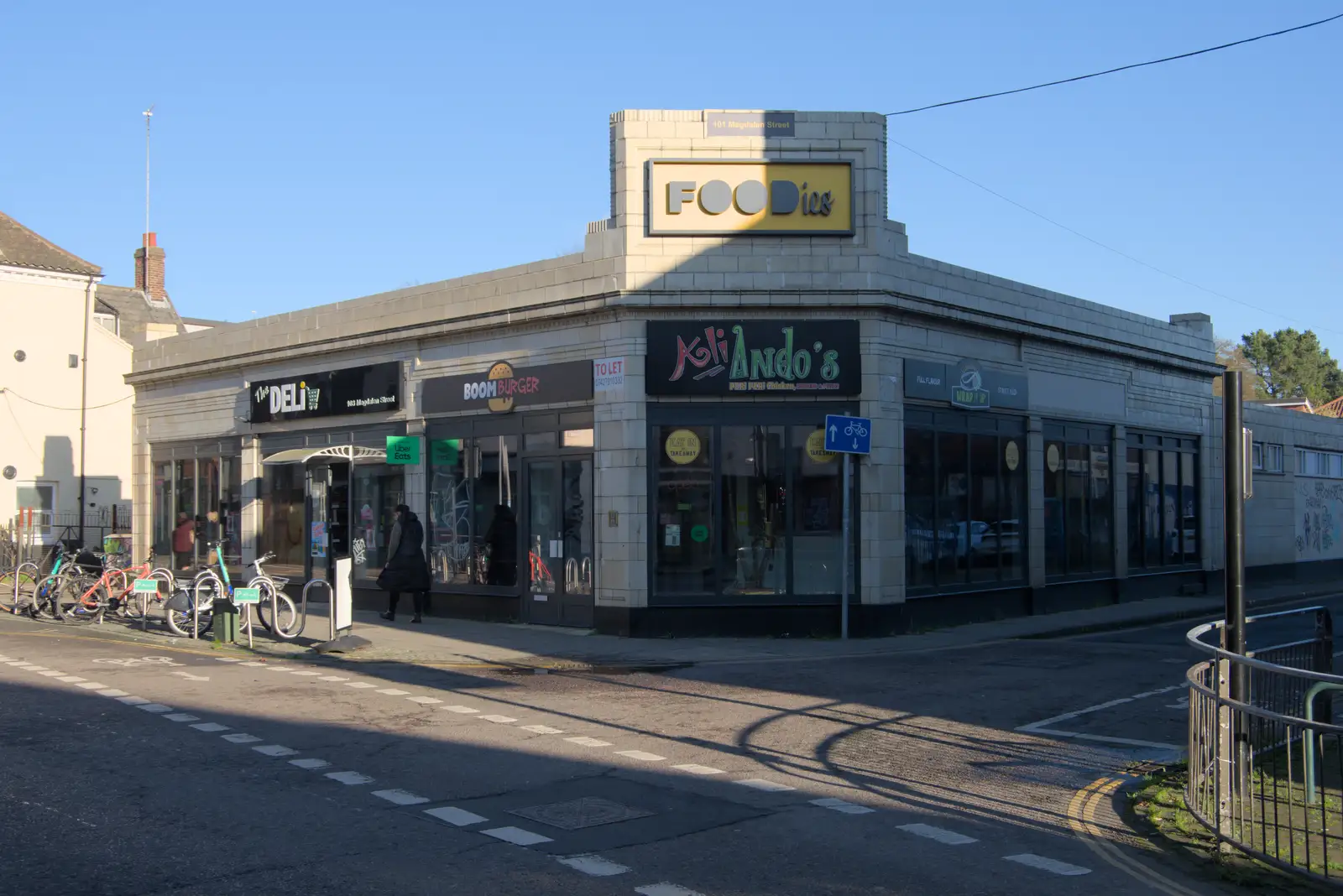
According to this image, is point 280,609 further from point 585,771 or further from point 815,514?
point 585,771

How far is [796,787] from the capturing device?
880 cm

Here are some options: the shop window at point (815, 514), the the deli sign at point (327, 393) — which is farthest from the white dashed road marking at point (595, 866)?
the the deli sign at point (327, 393)

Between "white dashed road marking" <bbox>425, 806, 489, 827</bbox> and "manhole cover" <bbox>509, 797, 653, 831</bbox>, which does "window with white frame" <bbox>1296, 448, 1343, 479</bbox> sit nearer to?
"manhole cover" <bbox>509, 797, 653, 831</bbox>

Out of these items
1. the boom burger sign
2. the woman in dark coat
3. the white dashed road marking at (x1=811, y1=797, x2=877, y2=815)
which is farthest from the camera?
the woman in dark coat

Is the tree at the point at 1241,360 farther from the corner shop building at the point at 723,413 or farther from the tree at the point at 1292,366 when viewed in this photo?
the corner shop building at the point at 723,413

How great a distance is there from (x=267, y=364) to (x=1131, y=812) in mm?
21973

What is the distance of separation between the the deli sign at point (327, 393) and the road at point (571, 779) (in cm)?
860

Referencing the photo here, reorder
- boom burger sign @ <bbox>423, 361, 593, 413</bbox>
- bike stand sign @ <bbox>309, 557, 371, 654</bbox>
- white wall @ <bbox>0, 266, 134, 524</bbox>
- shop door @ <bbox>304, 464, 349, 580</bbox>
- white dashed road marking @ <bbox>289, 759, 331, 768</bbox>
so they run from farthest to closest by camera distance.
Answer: white wall @ <bbox>0, 266, 134, 524</bbox> < shop door @ <bbox>304, 464, 349, 580</bbox> < boom burger sign @ <bbox>423, 361, 593, 413</bbox> < bike stand sign @ <bbox>309, 557, 371, 654</bbox> < white dashed road marking @ <bbox>289, 759, 331, 768</bbox>

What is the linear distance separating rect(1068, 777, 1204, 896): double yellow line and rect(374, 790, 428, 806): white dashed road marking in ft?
13.9

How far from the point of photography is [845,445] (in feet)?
60.0

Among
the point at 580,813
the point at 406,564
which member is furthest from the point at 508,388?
the point at 580,813

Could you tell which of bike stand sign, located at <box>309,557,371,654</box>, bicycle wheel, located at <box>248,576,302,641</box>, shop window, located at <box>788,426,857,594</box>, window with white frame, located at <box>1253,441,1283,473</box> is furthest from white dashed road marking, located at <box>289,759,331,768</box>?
window with white frame, located at <box>1253,441,1283,473</box>

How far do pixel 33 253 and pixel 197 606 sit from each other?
2854 cm

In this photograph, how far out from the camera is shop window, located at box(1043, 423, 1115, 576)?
23734 mm
